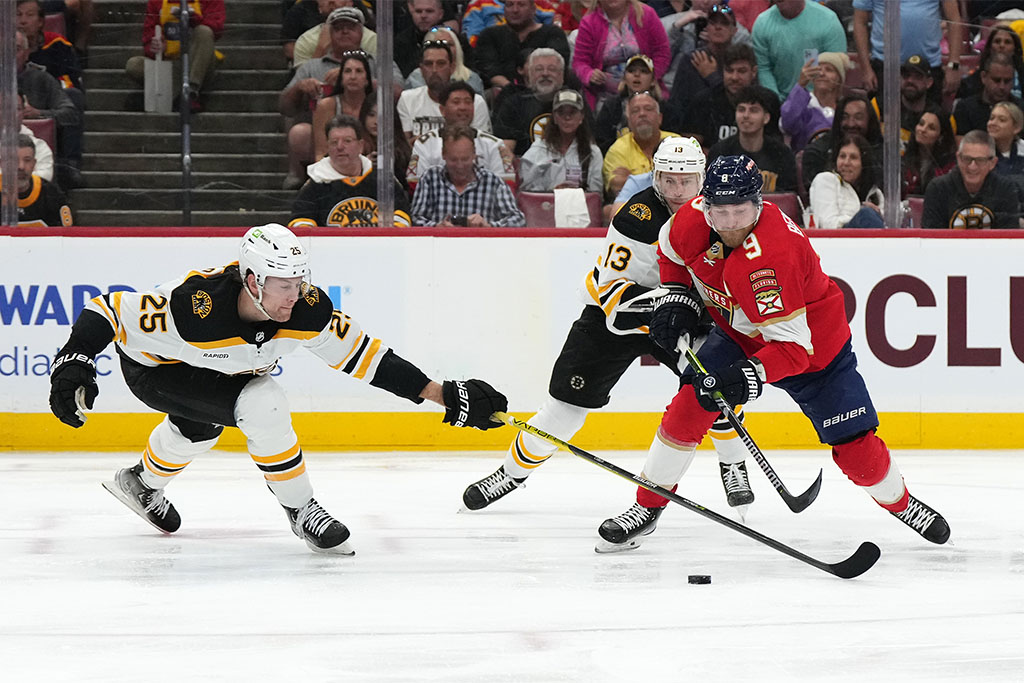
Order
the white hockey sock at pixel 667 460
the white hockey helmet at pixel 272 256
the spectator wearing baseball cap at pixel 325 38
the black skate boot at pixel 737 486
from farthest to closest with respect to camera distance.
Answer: the spectator wearing baseball cap at pixel 325 38
the black skate boot at pixel 737 486
the white hockey sock at pixel 667 460
the white hockey helmet at pixel 272 256

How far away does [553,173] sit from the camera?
229 inches

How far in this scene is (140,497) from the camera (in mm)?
3963

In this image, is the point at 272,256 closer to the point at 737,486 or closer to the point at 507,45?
the point at 737,486

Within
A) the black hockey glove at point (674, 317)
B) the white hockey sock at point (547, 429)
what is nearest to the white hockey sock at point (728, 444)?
the white hockey sock at point (547, 429)

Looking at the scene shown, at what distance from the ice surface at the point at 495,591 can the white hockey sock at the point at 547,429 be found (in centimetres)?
21

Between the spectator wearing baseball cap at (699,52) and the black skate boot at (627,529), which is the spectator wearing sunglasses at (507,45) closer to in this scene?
the spectator wearing baseball cap at (699,52)

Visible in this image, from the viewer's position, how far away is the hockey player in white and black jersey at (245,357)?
3.46 m

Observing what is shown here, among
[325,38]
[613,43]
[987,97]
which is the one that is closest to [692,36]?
[613,43]

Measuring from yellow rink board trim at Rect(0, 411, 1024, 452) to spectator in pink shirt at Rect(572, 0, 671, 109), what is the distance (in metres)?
1.45

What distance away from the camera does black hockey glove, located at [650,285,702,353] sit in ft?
12.1

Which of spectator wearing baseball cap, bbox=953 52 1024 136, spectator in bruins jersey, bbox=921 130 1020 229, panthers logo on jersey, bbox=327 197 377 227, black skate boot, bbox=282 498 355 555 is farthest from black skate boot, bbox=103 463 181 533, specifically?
spectator wearing baseball cap, bbox=953 52 1024 136

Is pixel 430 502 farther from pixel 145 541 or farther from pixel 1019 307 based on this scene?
pixel 1019 307

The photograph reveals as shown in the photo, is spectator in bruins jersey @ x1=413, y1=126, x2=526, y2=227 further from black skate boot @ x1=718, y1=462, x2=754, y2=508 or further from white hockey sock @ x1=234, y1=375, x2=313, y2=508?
white hockey sock @ x1=234, y1=375, x2=313, y2=508

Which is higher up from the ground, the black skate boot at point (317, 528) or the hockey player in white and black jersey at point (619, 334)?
the hockey player in white and black jersey at point (619, 334)
